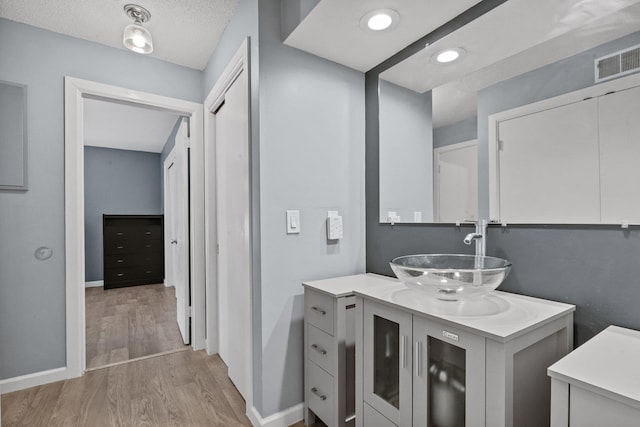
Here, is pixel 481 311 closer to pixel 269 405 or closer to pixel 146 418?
pixel 269 405

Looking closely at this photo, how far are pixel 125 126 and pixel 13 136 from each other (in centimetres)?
255

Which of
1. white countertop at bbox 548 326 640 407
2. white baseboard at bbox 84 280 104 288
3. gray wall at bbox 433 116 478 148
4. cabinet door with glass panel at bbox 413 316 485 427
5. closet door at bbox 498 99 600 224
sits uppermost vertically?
gray wall at bbox 433 116 478 148

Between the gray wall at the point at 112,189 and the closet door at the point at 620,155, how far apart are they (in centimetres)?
646

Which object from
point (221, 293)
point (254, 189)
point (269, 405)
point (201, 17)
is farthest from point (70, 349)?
point (201, 17)

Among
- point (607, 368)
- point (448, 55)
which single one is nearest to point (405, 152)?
point (448, 55)

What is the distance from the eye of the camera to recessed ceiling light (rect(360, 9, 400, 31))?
1.47 m

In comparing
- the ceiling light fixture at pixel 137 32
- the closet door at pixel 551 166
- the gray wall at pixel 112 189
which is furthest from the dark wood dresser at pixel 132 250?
the closet door at pixel 551 166

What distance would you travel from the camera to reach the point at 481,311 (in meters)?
1.10

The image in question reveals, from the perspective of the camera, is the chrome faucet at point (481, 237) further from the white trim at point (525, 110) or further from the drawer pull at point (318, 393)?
the drawer pull at point (318, 393)

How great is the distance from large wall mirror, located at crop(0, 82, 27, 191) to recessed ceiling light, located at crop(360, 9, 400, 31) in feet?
7.56

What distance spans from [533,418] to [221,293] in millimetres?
2094

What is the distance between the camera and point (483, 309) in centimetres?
112

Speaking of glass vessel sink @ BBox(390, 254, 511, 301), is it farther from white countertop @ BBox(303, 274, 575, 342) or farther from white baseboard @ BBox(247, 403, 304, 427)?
white baseboard @ BBox(247, 403, 304, 427)

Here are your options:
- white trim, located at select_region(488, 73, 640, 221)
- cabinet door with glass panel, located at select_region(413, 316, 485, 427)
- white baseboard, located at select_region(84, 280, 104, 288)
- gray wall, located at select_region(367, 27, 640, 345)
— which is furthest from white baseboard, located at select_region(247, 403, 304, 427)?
white baseboard, located at select_region(84, 280, 104, 288)
